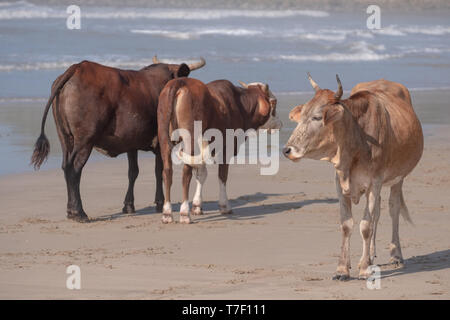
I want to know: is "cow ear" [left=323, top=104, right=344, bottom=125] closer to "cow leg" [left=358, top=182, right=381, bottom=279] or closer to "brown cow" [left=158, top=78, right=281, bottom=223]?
"cow leg" [left=358, top=182, right=381, bottom=279]

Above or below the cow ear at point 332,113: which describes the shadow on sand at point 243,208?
below

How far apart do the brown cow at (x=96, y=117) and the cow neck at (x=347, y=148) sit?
417cm

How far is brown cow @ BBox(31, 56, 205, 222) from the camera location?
11211mm

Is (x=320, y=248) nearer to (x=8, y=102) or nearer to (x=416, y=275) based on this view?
(x=416, y=275)

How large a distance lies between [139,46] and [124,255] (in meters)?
26.4

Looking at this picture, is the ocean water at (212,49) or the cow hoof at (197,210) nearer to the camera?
the cow hoof at (197,210)

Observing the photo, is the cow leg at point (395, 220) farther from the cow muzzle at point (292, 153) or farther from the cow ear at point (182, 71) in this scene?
the cow ear at point (182, 71)

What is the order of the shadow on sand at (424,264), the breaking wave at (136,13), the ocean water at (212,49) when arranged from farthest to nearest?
the breaking wave at (136,13), the ocean water at (212,49), the shadow on sand at (424,264)

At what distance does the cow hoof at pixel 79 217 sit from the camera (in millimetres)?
11219

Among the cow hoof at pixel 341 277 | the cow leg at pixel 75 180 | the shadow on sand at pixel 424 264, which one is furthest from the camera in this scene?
the cow leg at pixel 75 180

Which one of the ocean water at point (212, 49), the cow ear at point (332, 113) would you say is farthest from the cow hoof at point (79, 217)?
the cow ear at point (332, 113)

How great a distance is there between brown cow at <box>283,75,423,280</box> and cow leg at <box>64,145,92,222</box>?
3881mm

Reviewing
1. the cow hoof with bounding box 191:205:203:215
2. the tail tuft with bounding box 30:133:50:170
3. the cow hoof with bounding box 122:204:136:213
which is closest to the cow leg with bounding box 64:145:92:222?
the tail tuft with bounding box 30:133:50:170

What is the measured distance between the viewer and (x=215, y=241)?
33.3 feet
